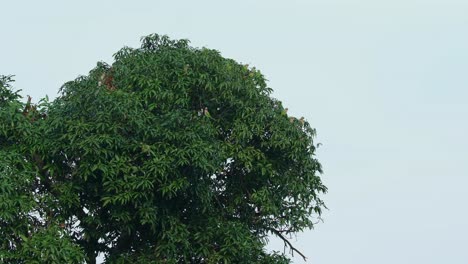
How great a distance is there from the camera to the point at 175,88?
18.5 m

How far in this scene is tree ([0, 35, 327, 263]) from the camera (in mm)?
17406

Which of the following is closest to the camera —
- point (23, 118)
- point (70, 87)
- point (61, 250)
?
point (61, 250)

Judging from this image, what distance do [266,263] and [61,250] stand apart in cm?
407

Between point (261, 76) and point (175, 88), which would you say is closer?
point (175, 88)

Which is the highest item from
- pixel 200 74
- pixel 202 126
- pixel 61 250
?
pixel 200 74

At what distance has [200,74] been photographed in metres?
18.6

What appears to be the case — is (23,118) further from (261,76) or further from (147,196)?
(261,76)

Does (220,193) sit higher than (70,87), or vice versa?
(70,87)

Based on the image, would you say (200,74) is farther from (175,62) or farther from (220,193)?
(220,193)

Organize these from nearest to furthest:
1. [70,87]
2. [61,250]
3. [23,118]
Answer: [61,250] → [23,118] → [70,87]

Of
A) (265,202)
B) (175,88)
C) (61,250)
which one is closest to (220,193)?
(265,202)

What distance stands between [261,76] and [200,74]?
5.23 ft

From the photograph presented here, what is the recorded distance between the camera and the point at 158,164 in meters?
17.4

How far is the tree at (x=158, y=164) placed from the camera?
17.4 m
